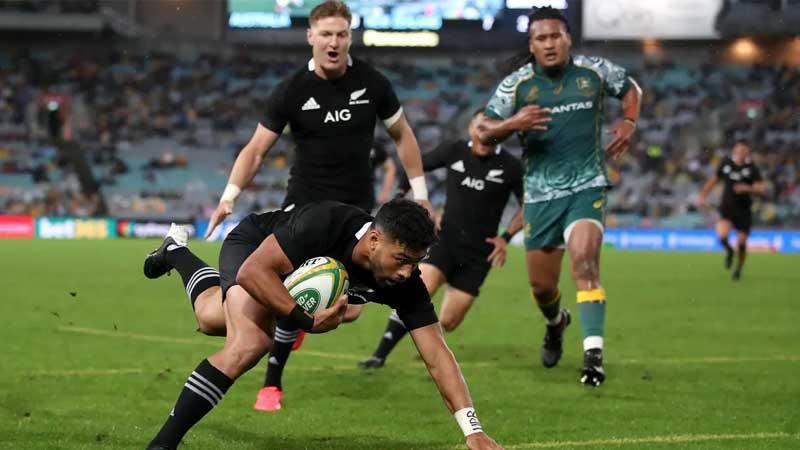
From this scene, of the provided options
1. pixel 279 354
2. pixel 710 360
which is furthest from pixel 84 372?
pixel 710 360

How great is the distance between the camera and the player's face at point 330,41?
26.5 ft

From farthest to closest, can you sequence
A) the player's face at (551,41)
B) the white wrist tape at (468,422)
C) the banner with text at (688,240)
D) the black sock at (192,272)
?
1. the banner with text at (688,240)
2. the player's face at (551,41)
3. the black sock at (192,272)
4. the white wrist tape at (468,422)

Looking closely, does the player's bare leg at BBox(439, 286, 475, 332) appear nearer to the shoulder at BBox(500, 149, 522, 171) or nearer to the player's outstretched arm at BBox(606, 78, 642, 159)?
the shoulder at BBox(500, 149, 522, 171)

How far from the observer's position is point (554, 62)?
29.4 feet

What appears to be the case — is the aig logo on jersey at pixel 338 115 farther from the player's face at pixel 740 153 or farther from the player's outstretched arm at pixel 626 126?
the player's face at pixel 740 153

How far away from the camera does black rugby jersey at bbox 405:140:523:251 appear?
35.1 ft

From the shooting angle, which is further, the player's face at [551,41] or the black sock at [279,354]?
the player's face at [551,41]

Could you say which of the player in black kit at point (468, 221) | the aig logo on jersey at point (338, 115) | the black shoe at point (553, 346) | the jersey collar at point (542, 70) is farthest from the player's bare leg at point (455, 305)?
the aig logo on jersey at point (338, 115)

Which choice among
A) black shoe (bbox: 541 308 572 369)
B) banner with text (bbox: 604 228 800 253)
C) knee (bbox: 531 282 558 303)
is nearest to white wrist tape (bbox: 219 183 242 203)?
knee (bbox: 531 282 558 303)

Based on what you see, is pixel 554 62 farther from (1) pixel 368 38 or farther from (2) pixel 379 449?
(1) pixel 368 38

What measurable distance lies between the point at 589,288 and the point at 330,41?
271 centimetres

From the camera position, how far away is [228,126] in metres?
45.7

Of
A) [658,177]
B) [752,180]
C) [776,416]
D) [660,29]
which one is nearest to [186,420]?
[776,416]

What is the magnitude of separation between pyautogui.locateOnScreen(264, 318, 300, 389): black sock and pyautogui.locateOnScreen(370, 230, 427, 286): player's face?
254cm
